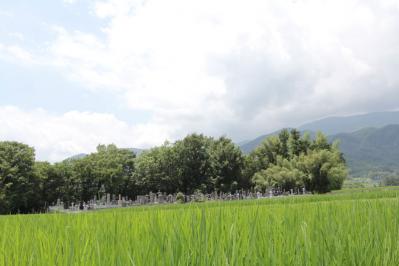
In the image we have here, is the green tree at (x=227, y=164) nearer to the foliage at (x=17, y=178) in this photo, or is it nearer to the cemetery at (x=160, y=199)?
the cemetery at (x=160, y=199)

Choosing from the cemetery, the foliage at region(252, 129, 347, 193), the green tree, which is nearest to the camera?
the cemetery

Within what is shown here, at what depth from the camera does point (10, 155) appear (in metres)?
57.4

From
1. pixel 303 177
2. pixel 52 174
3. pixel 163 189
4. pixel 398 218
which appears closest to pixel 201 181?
pixel 163 189

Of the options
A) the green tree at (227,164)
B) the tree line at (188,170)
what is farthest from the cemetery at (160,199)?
the green tree at (227,164)

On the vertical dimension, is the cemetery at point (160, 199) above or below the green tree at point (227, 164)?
below

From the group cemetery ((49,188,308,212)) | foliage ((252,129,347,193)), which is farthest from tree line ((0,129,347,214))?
cemetery ((49,188,308,212))

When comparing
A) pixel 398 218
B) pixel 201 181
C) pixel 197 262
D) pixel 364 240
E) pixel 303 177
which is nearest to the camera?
pixel 197 262

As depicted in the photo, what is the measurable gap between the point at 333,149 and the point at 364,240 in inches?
2696

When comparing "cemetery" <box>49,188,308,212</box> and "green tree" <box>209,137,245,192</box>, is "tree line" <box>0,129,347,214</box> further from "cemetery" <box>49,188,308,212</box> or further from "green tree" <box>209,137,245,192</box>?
"cemetery" <box>49,188,308,212</box>

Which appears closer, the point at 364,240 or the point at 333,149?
the point at 364,240

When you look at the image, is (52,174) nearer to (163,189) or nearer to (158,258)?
(163,189)

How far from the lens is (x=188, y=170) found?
71.0 metres

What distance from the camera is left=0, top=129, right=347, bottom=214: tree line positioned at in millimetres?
57219

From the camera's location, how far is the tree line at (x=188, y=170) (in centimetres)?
5722
